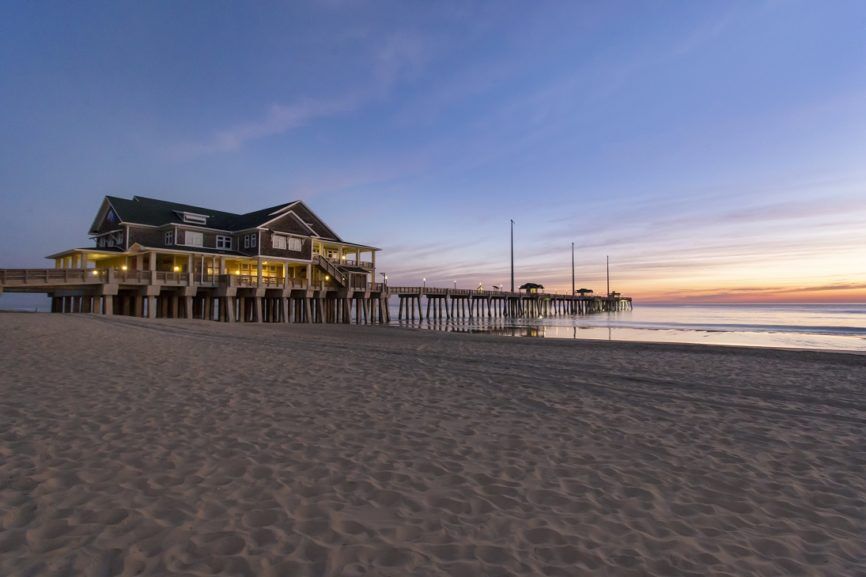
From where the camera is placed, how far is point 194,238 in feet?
117

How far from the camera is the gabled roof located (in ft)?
116

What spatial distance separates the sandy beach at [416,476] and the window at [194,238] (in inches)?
1102

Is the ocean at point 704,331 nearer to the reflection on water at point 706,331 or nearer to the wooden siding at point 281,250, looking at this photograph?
the reflection on water at point 706,331

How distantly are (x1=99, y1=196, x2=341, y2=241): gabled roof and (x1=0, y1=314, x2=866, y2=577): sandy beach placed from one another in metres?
29.8

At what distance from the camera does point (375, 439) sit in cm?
572

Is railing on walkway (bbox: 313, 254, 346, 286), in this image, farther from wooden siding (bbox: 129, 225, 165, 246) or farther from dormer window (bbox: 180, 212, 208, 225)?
wooden siding (bbox: 129, 225, 165, 246)

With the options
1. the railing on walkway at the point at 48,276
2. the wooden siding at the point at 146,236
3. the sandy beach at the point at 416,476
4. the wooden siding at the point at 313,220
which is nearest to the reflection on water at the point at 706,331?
the wooden siding at the point at 313,220

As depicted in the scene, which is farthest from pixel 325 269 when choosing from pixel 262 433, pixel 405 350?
pixel 262 433

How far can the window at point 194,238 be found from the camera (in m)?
35.1

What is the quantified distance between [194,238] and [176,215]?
342 cm

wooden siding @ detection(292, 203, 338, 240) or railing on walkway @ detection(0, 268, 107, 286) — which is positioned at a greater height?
wooden siding @ detection(292, 203, 338, 240)

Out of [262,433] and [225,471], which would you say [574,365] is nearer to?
[262,433]

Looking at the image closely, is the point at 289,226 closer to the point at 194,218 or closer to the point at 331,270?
the point at 331,270

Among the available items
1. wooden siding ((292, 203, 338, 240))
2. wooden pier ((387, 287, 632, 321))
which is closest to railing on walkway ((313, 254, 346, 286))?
wooden siding ((292, 203, 338, 240))
